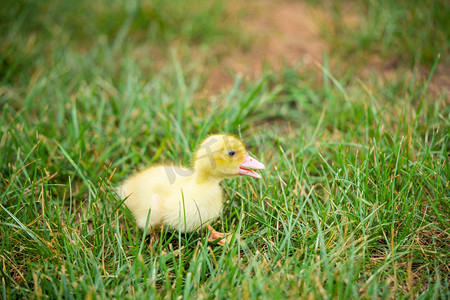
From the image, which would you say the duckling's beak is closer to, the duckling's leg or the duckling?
the duckling

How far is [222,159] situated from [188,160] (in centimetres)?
65

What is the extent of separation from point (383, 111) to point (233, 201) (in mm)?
1314

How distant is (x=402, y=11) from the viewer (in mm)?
3723

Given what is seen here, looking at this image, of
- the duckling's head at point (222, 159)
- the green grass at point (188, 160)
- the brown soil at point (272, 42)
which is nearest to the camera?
the green grass at point (188, 160)

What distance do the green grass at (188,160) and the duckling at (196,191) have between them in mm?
83

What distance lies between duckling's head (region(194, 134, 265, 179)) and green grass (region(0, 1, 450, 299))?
222 millimetres

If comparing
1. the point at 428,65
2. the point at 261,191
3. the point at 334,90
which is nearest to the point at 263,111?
the point at 334,90

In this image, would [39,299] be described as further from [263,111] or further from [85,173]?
[263,111]

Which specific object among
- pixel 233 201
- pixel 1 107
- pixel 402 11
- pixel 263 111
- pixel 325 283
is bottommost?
pixel 325 283

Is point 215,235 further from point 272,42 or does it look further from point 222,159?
point 272,42

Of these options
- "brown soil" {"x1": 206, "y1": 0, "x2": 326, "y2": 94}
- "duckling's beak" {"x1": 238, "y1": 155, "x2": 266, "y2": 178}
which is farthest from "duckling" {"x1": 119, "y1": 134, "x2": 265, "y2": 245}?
"brown soil" {"x1": 206, "y1": 0, "x2": 326, "y2": 94}

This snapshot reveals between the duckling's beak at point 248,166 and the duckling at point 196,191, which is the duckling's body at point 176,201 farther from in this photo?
the duckling's beak at point 248,166

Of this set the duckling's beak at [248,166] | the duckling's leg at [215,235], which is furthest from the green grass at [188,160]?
the duckling's beak at [248,166]

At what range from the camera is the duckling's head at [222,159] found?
1.93m
